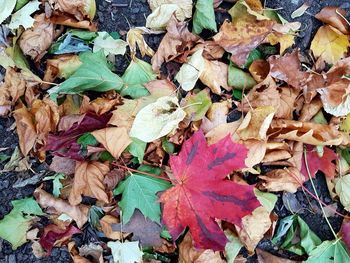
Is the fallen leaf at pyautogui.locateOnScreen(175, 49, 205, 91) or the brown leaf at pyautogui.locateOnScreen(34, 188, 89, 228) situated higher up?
the fallen leaf at pyautogui.locateOnScreen(175, 49, 205, 91)

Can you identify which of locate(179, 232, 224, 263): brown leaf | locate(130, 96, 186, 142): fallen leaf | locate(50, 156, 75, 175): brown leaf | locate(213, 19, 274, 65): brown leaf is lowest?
locate(179, 232, 224, 263): brown leaf

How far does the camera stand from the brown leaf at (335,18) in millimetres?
1798

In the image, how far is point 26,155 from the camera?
171 centimetres

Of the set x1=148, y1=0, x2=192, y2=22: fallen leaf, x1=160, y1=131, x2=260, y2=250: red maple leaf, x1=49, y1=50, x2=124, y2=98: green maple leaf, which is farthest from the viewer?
x1=148, y1=0, x2=192, y2=22: fallen leaf

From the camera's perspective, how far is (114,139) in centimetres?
162

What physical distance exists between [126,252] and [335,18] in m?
1.01

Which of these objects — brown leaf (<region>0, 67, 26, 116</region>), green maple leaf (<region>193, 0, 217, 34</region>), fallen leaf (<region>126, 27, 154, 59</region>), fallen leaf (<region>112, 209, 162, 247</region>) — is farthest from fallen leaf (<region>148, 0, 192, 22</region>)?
fallen leaf (<region>112, 209, 162, 247</region>)

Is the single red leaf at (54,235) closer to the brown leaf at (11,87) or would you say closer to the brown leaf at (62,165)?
the brown leaf at (62,165)

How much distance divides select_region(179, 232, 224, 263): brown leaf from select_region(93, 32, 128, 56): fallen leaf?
0.61m

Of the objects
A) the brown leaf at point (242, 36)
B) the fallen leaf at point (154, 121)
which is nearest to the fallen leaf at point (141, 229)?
the fallen leaf at point (154, 121)

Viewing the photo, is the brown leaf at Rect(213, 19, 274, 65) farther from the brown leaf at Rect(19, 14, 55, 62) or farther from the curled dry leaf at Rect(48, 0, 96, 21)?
the brown leaf at Rect(19, 14, 55, 62)

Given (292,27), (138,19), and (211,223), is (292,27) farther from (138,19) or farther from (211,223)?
(211,223)

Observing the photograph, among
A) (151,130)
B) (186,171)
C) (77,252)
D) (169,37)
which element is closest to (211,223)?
(186,171)

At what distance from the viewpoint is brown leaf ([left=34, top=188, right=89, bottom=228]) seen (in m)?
1.67
